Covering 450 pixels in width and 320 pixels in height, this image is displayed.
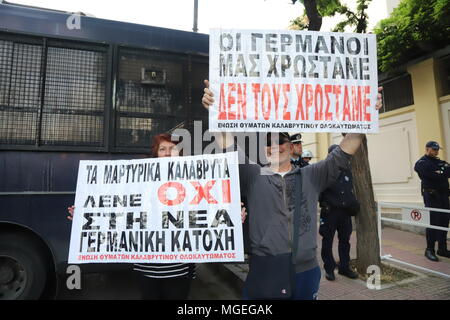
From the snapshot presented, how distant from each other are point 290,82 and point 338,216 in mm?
2695

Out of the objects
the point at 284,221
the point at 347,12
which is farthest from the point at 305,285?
the point at 347,12

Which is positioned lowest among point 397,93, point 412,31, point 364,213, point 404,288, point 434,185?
point 404,288

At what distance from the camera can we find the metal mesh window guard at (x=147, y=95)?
3631mm

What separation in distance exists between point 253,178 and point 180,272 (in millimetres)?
862

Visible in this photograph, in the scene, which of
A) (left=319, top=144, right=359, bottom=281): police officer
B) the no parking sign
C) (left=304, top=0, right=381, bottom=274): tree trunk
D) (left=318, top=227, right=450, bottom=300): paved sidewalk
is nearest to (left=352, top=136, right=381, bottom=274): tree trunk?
(left=304, top=0, right=381, bottom=274): tree trunk

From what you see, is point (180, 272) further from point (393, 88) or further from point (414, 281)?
point (393, 88)

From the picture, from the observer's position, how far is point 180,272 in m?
2.22

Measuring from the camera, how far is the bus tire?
10.5 ft

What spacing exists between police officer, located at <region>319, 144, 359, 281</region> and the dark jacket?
Answer: 6.19 feet

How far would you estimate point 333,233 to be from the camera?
453cm

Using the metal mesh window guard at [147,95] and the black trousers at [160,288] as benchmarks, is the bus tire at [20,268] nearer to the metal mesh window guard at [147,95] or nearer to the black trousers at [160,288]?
the metal mesh window guard at [147,95]

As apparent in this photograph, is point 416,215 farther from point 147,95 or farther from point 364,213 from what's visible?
point 147,95

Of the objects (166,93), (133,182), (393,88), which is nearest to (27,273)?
(133,182)

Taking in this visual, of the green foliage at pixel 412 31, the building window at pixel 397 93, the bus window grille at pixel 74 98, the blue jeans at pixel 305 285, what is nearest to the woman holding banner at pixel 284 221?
the blue jeans at pixel 305 285
